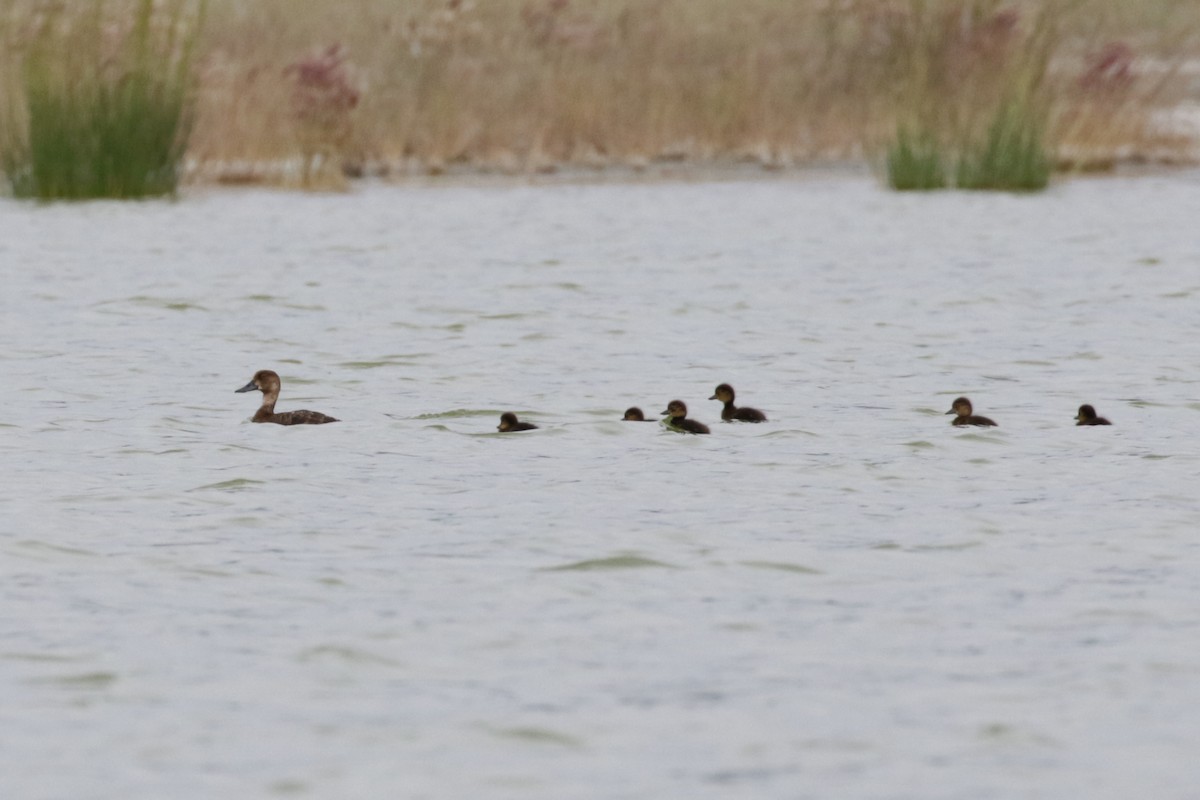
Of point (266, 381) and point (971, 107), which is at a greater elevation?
point (971, 107)

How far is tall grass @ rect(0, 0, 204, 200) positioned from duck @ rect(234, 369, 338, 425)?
10.1 m

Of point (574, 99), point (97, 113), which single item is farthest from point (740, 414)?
point (574, 99)

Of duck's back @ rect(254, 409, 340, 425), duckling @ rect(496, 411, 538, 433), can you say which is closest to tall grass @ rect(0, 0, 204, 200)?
duck's back @ rect(254, 409, 340, 425)

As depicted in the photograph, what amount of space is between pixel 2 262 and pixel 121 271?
1068 millimetres

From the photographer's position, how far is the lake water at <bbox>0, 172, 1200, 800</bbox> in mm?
5688

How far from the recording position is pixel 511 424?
10.7 m

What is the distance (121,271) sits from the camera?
59.2 ft

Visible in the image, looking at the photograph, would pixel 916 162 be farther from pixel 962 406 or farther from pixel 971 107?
pixel 962 406

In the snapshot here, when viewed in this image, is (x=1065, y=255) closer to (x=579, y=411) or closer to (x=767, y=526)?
(x=579, y=411)

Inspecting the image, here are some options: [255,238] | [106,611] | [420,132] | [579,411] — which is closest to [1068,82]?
[420,132]

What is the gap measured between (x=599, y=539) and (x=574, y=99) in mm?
19486

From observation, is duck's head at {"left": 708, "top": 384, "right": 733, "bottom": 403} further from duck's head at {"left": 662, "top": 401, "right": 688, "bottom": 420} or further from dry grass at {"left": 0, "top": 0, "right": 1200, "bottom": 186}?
dry grass at {"left": 0, "top": 0, "right": 1200, "bottom": 186}

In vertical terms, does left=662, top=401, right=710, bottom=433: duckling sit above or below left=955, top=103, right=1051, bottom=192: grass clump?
below

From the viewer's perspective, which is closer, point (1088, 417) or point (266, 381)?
point (1088, 417)
